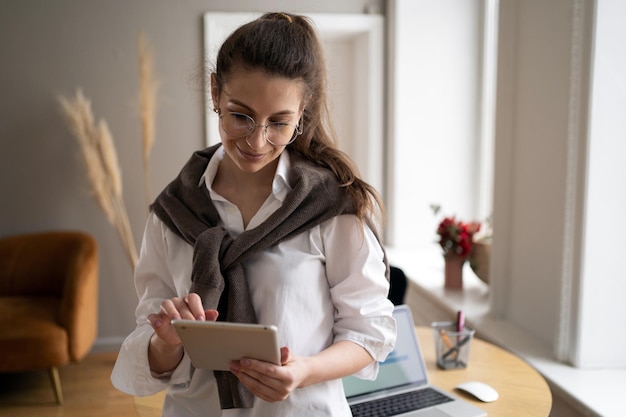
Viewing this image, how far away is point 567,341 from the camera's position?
1.94 metres

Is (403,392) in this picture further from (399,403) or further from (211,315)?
(211,315)

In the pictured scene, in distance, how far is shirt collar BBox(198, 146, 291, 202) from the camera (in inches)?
44.3

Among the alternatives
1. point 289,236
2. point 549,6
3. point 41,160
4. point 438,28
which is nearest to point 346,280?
point 289,236

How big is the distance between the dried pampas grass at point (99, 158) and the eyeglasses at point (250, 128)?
9.11 feet

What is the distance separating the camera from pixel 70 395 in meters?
3.34

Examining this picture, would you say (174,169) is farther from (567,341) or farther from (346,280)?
(346,280)

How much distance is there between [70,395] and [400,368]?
2364 mm

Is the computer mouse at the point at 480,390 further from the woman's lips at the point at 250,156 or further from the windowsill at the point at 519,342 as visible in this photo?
the woman's lips at the point at 250,156

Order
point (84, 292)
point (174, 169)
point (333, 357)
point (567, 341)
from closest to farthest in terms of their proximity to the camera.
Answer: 1. point (333, 357)
2. point (567, 341)
3. point (84, 292)
4. point (174, 169)

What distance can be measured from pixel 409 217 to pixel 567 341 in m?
1.95

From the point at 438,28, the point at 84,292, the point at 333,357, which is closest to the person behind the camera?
the point at 333,357

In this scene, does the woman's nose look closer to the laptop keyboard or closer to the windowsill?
the laptop keyboard

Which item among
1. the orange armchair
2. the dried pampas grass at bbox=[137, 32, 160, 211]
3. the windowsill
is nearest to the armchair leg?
the orange armchair

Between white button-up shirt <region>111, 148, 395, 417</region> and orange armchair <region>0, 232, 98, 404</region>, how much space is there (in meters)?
2.26
